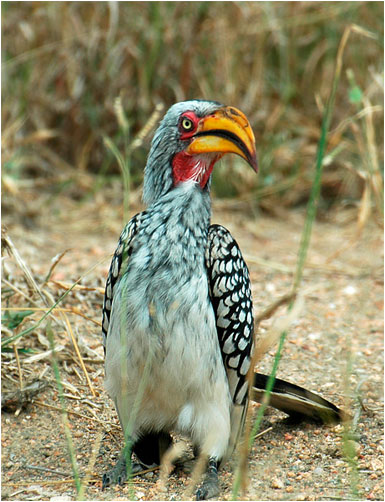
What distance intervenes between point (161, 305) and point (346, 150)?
3888mm

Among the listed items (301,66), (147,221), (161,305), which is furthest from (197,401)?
(301,66)

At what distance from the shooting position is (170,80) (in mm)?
6031

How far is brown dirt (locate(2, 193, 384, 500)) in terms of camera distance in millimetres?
2805

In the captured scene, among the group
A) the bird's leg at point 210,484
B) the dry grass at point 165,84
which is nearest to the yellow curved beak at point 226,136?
the bird's leg at point 210,484

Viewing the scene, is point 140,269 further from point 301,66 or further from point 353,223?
point 301,66

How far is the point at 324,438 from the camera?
3123 mm

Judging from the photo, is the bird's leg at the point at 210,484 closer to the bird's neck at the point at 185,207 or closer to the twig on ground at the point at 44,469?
the twig on ground at the point at 44,469

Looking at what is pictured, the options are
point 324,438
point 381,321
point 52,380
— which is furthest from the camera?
point 381,321

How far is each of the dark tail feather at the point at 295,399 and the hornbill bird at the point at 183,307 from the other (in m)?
0.14

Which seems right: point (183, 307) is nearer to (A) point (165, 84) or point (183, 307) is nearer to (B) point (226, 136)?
(B) point (226, 136)

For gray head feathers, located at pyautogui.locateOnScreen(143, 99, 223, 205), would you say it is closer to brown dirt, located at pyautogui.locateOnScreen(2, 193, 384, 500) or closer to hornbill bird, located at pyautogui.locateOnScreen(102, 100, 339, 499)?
hornbill bird, located at pyautogui.locateOnScreen(102, 100, 339, 499)

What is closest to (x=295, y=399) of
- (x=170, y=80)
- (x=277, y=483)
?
(x=277, y=483)

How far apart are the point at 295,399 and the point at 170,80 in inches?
141

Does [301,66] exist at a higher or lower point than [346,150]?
higher
